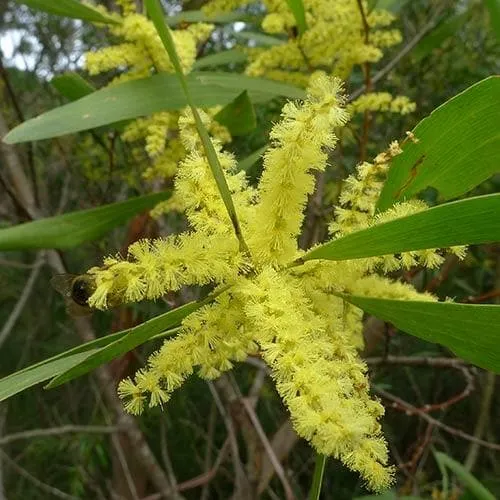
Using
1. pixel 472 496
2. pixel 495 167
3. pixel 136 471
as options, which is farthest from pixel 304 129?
pixel 136 471

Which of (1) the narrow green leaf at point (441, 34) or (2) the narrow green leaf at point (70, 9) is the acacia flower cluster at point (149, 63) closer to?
(2) the narrow green leaf at point (70, 9)

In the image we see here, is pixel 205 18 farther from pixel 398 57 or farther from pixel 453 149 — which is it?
pixel 453 149

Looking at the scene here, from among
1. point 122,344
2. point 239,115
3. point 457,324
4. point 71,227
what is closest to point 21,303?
point 71,227

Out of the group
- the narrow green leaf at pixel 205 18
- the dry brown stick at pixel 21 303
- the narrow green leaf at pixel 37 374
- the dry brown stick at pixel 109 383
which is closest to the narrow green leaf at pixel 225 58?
the narrow green leaf at pixel 205 18

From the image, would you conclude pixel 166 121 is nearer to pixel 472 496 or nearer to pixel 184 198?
pixel 184 198

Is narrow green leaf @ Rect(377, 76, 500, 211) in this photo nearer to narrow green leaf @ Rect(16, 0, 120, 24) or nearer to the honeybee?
the honeybee
